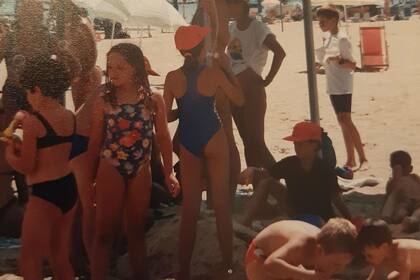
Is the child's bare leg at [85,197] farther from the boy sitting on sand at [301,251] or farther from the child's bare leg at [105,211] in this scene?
the boy sitting on sand at [301,251]

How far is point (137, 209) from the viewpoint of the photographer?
4070 mm

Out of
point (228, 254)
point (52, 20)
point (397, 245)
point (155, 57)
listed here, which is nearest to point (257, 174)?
point (228, 254)

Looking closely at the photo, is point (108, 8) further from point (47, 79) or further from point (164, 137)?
point (47, 79)

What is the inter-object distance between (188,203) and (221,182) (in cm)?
19

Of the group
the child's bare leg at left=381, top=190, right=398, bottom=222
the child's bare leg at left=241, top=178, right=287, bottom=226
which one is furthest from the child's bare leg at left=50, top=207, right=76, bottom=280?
the child's bare leg at left=381, top=190, right=398, bottom=222

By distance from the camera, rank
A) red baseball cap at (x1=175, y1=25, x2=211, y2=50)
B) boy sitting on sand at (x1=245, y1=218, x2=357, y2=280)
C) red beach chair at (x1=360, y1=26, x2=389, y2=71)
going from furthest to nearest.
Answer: red beach chair at (x1=360, y1=26, x2=389, y2=71), red baseball cap at (x1=175, y1=25, x2=211, y2=50), boy sitting on sand at (x1=245, y1=218, x2=357, y2=280)

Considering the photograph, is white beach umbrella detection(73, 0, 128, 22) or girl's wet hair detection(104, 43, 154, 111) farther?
white beach umbrella detection(73, 0, 128, 22)

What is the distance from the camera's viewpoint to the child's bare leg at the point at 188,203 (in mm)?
4250

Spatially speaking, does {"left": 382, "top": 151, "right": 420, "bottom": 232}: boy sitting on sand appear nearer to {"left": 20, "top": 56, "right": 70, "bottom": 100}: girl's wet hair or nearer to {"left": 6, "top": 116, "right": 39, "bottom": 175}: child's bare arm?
{"left": 20, "top": 56, "right": 70, "bottom": 100}: girl's wet hair

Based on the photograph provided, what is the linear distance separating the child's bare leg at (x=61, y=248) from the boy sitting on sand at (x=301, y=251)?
32.0 inches

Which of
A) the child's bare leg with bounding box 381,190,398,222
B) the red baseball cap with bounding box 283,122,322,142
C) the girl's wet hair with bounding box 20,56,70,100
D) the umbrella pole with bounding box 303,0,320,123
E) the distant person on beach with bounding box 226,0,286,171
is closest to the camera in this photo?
the girl's wet hair with bounding box 20,56,70,100

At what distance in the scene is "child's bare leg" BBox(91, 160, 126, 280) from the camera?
4.00 m

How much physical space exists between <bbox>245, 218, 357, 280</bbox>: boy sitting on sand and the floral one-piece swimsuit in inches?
26.8

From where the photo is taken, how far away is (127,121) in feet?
13.2
